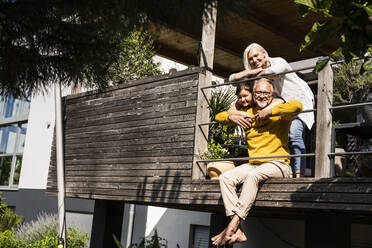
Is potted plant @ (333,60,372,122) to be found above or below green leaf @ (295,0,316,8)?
above

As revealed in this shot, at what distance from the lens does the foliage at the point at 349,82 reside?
225 inches

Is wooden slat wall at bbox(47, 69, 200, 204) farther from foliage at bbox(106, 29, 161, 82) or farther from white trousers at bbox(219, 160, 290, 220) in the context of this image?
white trousers at bbox(219, 160, 290, 220)

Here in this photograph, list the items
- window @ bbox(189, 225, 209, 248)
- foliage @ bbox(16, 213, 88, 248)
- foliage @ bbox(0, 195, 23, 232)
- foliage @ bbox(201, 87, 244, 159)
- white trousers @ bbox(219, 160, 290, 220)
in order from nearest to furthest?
white trousers @ bbox(219, 160, 290, 220)
foliage @ bbox(201, 87, 244, 159)
window @ bbox(189, 225, 209, 248)
foliage @ bbox(16, 213, 88, 248)
foliage @ bbox(0, 195, 23, 232)

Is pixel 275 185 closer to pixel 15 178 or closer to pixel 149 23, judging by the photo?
pixel 149 23

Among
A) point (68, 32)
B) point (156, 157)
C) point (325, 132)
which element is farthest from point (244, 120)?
point (68, 32)

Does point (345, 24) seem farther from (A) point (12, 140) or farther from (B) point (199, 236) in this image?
(A) point (12, 140)

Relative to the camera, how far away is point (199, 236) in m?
9.59

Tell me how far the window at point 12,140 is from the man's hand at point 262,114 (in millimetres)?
11538

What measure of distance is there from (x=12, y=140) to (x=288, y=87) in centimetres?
1230

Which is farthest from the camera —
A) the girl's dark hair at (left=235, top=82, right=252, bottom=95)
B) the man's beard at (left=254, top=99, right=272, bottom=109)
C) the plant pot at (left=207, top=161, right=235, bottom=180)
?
the plant pot at (left=207, top=161, right=235, bottom=180)

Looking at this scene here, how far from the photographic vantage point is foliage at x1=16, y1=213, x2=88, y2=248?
10.1 meters

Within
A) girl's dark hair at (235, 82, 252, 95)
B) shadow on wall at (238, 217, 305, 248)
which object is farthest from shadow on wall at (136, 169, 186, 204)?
shadow on wall at (238, 217, 305, 248)

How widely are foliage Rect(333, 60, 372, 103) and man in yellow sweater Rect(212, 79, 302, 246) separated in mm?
1159

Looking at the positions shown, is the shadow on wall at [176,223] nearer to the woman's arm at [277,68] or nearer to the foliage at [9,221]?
the foliage at [9,221]
